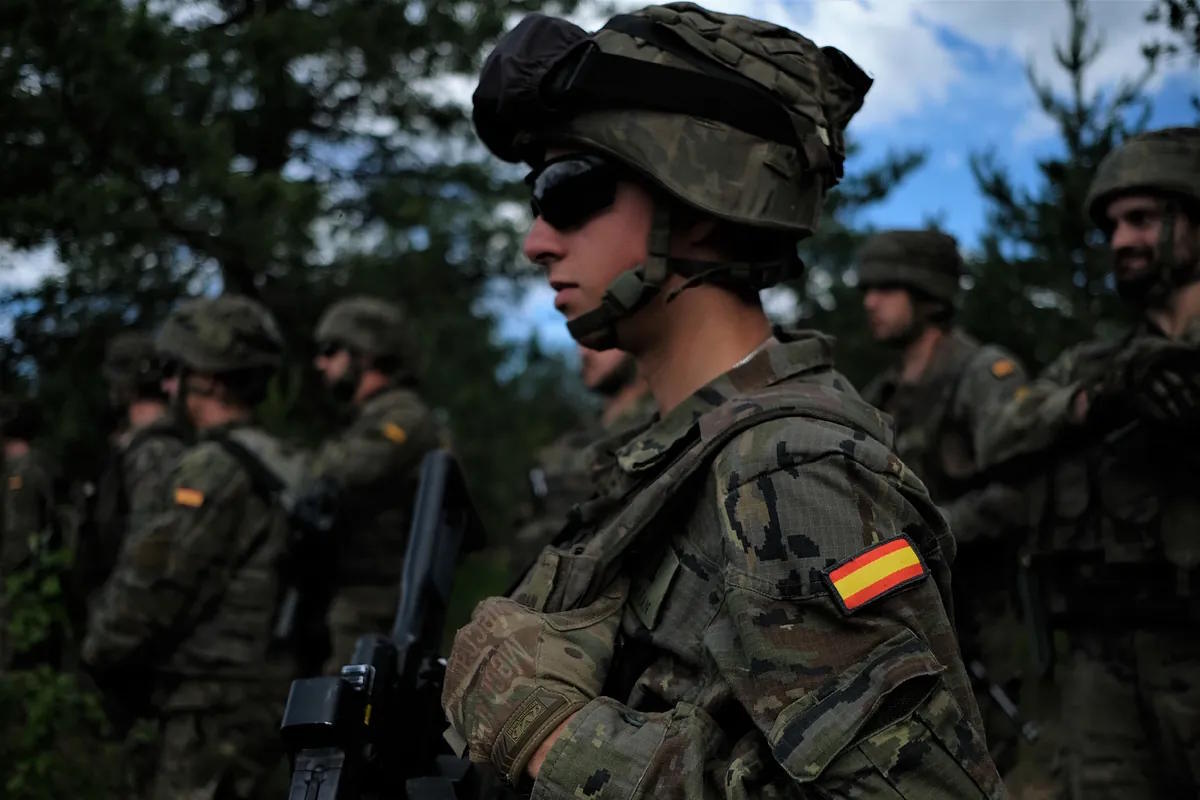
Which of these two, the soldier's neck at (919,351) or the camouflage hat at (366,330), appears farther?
the camouflage hat at (366,330)

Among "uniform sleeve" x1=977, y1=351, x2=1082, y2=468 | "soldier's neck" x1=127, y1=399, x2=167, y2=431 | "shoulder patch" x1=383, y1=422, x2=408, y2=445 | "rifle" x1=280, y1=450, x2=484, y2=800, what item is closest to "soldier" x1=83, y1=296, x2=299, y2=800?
"shoulder patch" x1=383, y1=422, x2=408, y2=445

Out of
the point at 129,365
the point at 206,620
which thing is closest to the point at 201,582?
the point at 206,620

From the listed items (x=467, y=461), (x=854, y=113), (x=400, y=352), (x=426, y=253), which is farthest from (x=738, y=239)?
(x=467, y=461)

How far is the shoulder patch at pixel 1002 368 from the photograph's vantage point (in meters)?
5.42

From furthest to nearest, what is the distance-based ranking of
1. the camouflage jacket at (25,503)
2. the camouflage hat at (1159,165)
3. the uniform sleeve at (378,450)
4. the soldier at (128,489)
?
the camouflage jacket at (25,503) < the uniform sleeve at (378,450) < the soldier at (128,489) < the camouflage hat at (1159,165)

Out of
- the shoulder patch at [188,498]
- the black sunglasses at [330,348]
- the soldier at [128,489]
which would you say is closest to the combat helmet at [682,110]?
the shoulder patch at [188,498]

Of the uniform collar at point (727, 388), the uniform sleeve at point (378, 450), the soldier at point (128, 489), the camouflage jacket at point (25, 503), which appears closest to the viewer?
the uniform collar at point (727, 388)

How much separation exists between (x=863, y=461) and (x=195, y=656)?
409 centimetres

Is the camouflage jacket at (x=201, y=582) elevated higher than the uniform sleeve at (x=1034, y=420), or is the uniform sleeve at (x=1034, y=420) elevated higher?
Result: the uniform sleeve at (x=1034, y=420)

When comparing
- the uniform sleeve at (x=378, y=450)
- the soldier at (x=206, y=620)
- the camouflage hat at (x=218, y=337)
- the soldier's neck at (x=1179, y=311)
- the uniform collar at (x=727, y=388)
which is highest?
the soldier's neck at (x=1179, y=311)

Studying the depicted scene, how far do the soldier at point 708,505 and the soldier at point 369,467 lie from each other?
418cm

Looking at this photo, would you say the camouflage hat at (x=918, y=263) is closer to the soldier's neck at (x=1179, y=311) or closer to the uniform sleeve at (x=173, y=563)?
the soldier's neck at (x=1179, y=311)

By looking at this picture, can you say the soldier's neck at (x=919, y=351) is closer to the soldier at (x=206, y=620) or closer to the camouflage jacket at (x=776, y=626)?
the soldier at (x=206, y=620)

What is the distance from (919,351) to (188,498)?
12.3ft
